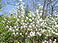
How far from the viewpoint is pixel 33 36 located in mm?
5098

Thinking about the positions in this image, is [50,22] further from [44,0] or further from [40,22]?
[44,0]

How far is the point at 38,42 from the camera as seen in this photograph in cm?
500

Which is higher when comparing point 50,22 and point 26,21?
point 26,21

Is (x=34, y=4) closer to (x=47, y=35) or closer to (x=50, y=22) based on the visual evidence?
(x=50, y=22)

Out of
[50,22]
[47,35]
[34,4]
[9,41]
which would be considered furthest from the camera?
[34,4]

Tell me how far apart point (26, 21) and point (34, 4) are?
8.23 ft

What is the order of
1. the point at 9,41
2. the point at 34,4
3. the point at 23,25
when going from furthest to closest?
the point at 34,4, the point at 23,25, the point at 9,41

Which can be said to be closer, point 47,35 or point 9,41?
point 47,35

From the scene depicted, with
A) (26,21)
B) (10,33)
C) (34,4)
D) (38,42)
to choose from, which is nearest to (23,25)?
(26,21)

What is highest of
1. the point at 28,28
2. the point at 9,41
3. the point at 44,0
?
Answer: the point at 44,0

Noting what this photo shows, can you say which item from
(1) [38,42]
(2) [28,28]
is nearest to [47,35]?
(1) [38,42]

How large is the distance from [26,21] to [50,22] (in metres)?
1.50

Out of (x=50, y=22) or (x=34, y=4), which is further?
(x=34, y=4)

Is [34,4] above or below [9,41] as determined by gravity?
above
